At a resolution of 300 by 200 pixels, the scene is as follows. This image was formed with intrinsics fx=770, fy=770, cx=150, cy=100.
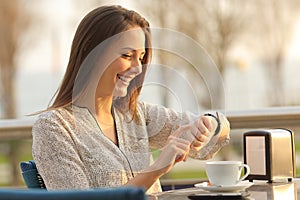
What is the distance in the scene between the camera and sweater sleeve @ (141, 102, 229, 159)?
A: 2.05m

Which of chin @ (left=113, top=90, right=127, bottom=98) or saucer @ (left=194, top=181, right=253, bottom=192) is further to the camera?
chin @ (left=113, top=90, right=127, bottom=98)

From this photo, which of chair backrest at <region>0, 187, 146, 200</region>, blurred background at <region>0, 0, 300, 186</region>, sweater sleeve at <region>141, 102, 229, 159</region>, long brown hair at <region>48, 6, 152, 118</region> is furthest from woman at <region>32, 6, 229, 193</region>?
→ blurred background at <region>0, 0, 300, 186</region>

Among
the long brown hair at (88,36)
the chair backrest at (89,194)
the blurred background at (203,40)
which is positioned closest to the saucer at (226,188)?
the long brown hair at (88,36)

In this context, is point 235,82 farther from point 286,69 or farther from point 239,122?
point 239,122

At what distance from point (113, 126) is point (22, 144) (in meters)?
2.45

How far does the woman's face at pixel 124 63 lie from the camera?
1818 mm

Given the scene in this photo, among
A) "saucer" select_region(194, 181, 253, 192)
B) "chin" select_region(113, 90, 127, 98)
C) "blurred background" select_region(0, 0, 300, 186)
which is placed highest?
"blurred background" select_region(0, 0, 300, 186)

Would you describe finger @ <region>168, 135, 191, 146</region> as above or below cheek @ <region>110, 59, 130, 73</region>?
below

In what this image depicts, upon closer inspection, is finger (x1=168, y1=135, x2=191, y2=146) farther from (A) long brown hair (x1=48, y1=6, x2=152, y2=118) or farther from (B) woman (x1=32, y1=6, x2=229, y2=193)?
(A) long brown hair (x1=48, y1=6, x2=152, y2=118)

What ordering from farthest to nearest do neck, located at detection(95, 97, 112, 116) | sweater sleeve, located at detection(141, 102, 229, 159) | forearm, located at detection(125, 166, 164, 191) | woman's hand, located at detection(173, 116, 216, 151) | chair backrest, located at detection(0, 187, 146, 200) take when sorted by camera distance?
sweater sleeve, located at detection(141, 102, 229, 159)
neck, located at detection(95, 97, 112, 116)
woman's hand, located at detection(173, 116, 216, 151)
forearm, located at detection(125, 166, 164, 191)
chair backrest, located at detection(0, 187, 146, 200)

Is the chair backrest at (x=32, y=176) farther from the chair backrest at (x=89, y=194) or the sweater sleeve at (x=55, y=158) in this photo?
the chair backrest at (x=89, y=194)

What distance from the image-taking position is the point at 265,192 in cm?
186

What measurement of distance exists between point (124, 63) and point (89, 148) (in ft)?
0.72

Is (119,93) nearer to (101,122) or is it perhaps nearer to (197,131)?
(101,122)
